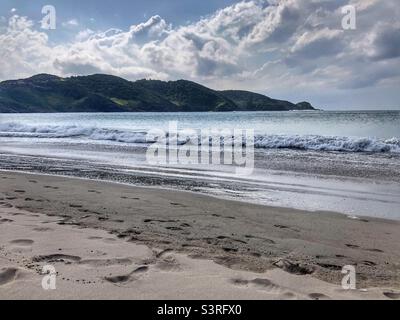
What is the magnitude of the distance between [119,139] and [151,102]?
517 ft

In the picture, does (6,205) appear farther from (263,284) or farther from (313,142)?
(313,142)

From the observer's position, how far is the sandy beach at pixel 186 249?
3.88 metres

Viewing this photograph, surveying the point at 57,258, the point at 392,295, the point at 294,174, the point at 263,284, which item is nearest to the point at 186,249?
the point at 263,284

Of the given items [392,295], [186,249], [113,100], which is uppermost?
[113,100]

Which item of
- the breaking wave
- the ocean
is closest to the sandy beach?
the ocean

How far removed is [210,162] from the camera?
52.6 ft
